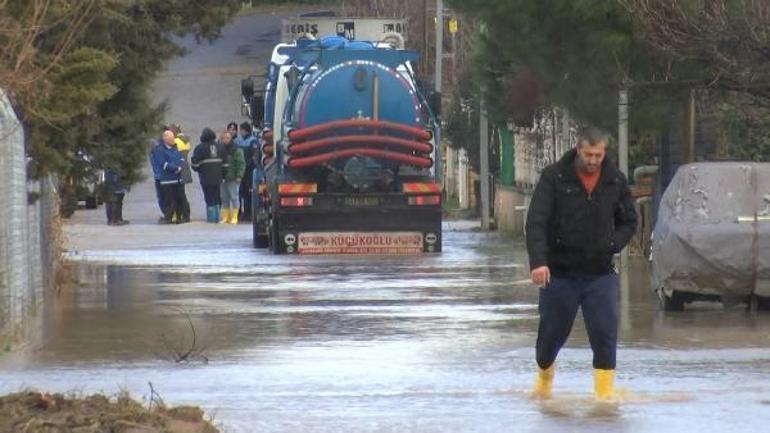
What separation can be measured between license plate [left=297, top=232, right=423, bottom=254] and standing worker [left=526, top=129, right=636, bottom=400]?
46.5 ft

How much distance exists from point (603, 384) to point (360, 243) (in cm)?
1446

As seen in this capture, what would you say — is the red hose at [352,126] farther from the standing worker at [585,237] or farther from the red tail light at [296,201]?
the standing worker at [585,237]

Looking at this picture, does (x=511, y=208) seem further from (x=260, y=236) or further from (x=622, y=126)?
(x=622, y=126)

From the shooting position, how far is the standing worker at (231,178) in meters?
34.2

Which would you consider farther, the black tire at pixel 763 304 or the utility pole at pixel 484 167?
the utility pole at pixel 484 167

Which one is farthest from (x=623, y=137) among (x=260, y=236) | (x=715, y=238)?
(x=260, y=236)

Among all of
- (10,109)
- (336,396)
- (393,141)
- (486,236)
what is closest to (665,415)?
(336,396)

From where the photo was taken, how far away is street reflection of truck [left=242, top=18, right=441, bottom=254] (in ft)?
83.1

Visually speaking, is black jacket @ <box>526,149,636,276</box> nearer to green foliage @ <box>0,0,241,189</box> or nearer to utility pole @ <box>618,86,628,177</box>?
green foliage @ <box>0,0,241,189</box>

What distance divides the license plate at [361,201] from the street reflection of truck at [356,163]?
1cm

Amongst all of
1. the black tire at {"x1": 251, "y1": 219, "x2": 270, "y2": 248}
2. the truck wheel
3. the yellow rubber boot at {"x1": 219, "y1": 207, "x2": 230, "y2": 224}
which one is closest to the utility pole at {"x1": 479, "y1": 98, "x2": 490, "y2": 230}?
the yellow rubber boot at {"x1": 219, "y1": 207, "x2": 230, "y2": 224}

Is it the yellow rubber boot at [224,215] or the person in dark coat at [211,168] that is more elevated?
the person in dark coat at [211,168]

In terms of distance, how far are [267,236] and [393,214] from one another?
2646mm

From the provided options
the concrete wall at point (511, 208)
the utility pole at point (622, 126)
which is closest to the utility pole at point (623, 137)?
the utility pole at point (622, 126)
